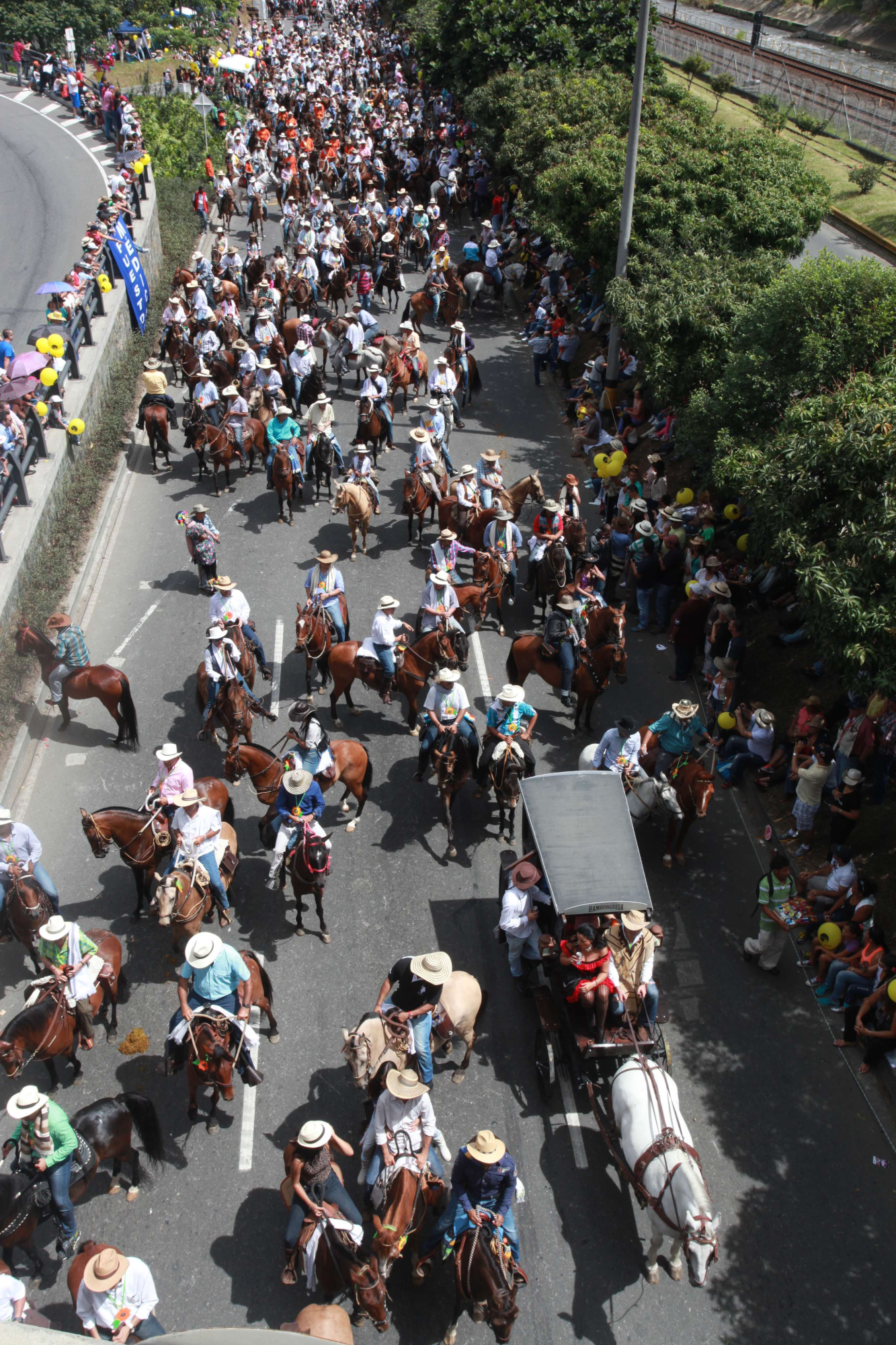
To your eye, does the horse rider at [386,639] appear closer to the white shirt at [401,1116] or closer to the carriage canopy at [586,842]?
the carriage canopy at [586,842]

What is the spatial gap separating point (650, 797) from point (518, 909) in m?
2.65

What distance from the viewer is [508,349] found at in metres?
27.5

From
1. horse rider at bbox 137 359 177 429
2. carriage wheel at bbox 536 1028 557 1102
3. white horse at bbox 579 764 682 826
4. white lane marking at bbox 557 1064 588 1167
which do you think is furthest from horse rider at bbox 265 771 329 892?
horse rider at bbox 137 359 177 429

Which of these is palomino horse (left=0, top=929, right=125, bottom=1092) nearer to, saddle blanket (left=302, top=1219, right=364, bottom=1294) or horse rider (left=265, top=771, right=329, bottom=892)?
horse rider (left=265, top=771, right=329, bottom=892)

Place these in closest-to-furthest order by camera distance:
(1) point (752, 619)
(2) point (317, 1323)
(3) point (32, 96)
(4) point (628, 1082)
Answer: (2) point (317, 1323) → (4) point (628, 1082) → (1) point (752, 619) → (3) point (32, 96)

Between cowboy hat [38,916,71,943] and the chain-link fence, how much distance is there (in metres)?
37.3

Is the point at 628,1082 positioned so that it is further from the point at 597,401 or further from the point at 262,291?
the point at 262,291

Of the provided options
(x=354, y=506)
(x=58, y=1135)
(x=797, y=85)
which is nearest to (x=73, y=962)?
(x=58, y=1135)

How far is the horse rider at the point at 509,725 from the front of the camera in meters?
12.0

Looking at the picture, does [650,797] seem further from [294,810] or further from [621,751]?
[294,810]

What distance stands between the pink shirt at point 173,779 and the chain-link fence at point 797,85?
3518 cm

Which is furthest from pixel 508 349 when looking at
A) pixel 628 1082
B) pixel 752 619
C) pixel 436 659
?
pixel 628 1082

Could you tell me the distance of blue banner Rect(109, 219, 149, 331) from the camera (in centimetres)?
2438

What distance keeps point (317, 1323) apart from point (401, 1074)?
1667mm
